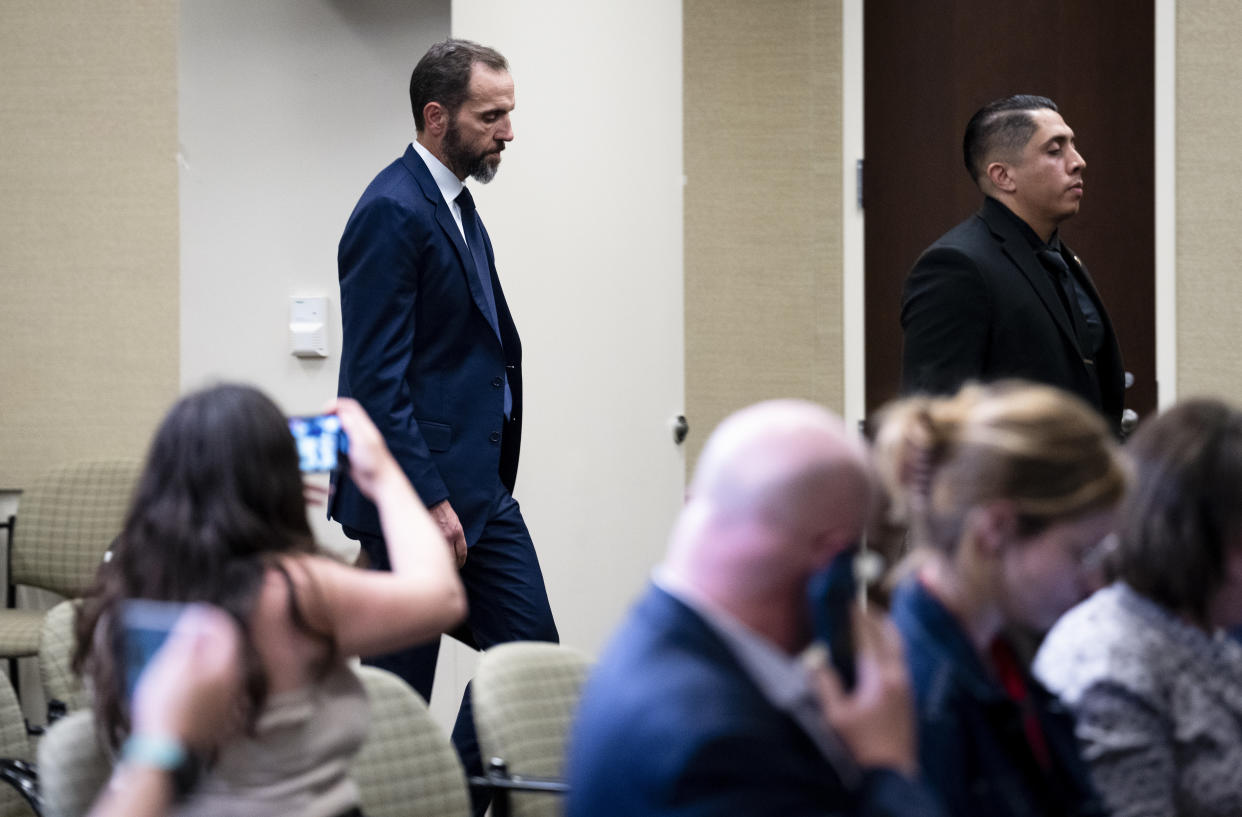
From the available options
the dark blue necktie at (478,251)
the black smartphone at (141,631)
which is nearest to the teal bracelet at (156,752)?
the black smartphone at (141,631)

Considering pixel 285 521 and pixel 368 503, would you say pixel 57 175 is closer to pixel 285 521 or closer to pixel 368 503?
pixel 368 503

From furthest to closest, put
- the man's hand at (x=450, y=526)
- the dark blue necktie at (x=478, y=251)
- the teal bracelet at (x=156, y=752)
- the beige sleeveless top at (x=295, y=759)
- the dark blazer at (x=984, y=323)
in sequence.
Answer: the dark blue necktie at (x=478, y=251)
the dark blazer at (x=984, y=323)
the man's hand at (x=450, y=526)
the beige sleeveless top at (x=295, y=759)
the teal bracelet at (x=156, y=752)

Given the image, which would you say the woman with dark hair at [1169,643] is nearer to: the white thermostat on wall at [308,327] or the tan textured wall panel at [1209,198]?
the tan textured wall panel at [1209,198]

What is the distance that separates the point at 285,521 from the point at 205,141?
11.2 feet

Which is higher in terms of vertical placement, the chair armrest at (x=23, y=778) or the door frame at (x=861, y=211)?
the door frame at (x=861, y=211)

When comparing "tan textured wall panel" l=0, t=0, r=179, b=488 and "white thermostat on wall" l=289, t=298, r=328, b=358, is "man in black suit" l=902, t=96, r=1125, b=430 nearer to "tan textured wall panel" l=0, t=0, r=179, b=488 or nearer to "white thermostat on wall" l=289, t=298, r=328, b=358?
"white thermostat on wall" l=289, t=298, r=328, b=358

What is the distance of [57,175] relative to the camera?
16.0 feet

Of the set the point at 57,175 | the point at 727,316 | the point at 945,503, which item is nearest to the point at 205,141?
the point at 57,175

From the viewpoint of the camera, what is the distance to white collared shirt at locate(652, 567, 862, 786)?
1327mm

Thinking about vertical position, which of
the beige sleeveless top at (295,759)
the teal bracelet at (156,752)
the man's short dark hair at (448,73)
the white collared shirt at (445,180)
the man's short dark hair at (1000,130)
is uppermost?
the man's short dark hair at (448,73)

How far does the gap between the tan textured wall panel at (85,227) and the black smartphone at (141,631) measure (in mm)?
3304

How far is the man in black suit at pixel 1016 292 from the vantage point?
346 cm

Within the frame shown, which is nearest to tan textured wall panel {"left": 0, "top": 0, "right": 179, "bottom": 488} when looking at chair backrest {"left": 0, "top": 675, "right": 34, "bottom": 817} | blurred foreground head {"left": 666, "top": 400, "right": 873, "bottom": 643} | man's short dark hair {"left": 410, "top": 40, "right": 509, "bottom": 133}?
man's short dark hair {"left": 410, "top": 40, "right": 509, "bottom": 133}

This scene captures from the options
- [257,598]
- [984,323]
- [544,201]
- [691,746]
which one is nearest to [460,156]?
[544,201]
